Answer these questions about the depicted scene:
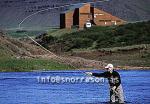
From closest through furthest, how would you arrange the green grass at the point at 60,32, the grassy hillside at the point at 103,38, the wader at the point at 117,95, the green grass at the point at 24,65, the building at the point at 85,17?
the wader at the point at 117,95, the green grass at the point at 24,65, the grassy hillside at the point at 103,38, the green grass at the point at 60,32, the building at the point at 85,17

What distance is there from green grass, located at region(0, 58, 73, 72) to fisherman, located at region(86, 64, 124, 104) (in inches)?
1837

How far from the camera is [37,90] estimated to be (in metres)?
50.0

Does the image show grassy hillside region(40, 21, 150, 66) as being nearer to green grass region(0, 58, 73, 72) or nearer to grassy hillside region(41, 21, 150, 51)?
grassy hillside region(41, 21, 150, 51)

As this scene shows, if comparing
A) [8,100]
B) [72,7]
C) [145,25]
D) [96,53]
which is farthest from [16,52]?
[72,7]

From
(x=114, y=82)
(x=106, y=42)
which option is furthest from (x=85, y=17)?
(x=114, y=82)

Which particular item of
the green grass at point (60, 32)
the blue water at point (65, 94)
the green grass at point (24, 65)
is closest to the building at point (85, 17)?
the green grass at point (60, 32)

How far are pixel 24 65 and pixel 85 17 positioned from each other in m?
85.3

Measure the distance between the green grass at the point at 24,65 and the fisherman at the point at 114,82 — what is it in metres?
46.7

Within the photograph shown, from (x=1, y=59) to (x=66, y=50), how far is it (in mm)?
55151

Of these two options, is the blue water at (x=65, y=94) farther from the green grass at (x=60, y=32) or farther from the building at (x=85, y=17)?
the building at (x=85, y=17)

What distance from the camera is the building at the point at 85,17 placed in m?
167

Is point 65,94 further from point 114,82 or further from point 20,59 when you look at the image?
point 20,59

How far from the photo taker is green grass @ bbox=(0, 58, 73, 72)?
82500 millimetres

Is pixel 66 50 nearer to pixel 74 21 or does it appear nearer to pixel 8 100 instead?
pixel 74 21
